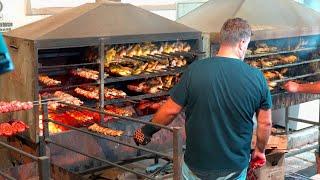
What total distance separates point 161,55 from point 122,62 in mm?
500

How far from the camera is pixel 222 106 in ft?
10.5

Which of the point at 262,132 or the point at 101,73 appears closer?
the point at 262,132

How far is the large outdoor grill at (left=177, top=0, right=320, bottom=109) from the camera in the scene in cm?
632

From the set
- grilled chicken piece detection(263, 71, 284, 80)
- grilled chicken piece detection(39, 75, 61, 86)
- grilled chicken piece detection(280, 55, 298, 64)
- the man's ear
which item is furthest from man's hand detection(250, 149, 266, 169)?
grilled chicken piece detection(280, 55, 298, 64)

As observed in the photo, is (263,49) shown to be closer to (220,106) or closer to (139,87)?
(139,87)

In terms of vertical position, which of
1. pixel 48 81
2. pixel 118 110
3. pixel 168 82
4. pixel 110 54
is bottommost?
pixel 118 110

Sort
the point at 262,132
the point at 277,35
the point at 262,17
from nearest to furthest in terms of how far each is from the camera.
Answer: the point at 262,132 < the point at 277,35 < the point at 262,17

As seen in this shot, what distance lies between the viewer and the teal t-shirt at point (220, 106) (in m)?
3.20

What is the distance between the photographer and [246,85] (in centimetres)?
321

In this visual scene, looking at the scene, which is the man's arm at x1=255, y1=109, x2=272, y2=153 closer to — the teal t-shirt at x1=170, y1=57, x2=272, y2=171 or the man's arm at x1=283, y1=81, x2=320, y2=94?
the teal t-shirt at x1=170, y1=57, x2=272, y2=171

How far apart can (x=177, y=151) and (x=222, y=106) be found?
1.60ft

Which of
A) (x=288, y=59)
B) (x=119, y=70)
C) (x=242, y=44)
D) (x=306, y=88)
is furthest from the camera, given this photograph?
(x=288, y=59)

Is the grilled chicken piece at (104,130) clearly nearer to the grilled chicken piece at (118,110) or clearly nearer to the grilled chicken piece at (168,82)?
the grilled chicken piece at (118,110)

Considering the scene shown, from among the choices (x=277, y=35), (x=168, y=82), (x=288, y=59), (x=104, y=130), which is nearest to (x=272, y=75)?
(x=288, y=59)
